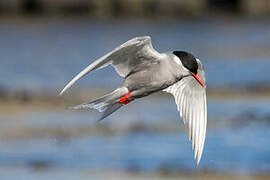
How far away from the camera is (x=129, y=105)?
1762 cm

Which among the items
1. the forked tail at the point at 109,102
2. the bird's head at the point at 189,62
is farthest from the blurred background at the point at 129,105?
the bird's head at the point at 189,62

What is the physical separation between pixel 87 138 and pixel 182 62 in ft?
24.7

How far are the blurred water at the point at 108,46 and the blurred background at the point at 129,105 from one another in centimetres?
4

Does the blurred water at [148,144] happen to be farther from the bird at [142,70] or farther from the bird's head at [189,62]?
the bird's head at [189,62]

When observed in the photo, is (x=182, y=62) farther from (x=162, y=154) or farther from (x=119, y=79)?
(x=119, y=79)

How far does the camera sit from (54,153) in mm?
13703

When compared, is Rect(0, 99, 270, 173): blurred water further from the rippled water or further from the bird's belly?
the bird's belly

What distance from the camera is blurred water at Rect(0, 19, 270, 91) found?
69.2 feet

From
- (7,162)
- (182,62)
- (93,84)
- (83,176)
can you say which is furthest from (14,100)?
(182,62)

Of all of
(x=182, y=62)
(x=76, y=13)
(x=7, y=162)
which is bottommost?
(x=76, y=13)

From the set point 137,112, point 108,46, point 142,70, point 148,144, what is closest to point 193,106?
point 142,70

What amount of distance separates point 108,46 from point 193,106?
18478 mm

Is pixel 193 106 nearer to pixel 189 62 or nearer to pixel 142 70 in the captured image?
pixel 142 70

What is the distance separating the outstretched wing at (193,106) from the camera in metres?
8.33
